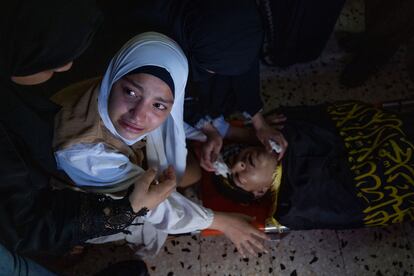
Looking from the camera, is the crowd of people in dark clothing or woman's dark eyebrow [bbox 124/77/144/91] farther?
woman's dark eyebrow [bbox 124/77/144/91]

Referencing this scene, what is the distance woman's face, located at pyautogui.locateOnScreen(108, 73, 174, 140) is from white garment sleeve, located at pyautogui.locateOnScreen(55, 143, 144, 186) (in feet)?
0.32

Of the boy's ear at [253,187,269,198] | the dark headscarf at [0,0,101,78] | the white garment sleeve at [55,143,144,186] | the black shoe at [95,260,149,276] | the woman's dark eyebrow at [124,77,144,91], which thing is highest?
the dark headscarf at [0,0,101,78]

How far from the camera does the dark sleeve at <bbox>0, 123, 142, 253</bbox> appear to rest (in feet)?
3.07

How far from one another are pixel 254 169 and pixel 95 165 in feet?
2.16

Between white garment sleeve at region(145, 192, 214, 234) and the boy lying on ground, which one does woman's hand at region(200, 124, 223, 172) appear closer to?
the boy lying on ground

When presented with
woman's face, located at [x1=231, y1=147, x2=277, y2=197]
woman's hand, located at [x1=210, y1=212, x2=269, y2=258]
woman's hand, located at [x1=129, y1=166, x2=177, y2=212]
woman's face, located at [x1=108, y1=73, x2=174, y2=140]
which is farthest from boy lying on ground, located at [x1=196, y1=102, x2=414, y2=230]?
woman's face, located at [x1=108, y1=73, x2=174, y2=140]

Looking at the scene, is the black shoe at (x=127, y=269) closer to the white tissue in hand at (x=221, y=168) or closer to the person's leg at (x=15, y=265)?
the person's leg at (x=15, y=265)

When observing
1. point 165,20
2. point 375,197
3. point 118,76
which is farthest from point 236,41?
point 375,197

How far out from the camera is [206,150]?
5.24 feet

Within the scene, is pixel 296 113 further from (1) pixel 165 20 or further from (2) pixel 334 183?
(1) pixel 165 20

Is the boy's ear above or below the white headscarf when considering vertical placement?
below

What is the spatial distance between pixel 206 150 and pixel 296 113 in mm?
463

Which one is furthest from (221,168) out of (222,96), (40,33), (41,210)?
(40,33)

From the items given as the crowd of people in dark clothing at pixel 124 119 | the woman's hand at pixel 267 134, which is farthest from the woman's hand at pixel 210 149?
the woman's hand at pixel 267 134
